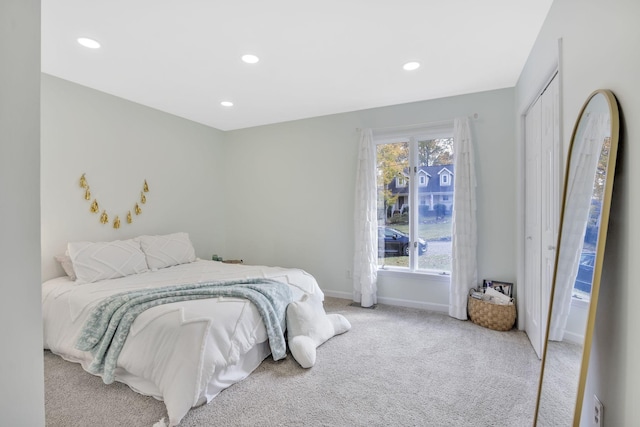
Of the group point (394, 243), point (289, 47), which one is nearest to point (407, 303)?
point (394, 243)

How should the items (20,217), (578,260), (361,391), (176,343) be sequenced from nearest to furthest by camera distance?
(20,217)
(578,260)
(176,343)
(361,391)

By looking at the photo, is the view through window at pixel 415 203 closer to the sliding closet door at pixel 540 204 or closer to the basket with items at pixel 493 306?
the basket with items at pixel 493 306

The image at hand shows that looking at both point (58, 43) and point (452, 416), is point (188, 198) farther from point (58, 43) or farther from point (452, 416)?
point (452, 416)

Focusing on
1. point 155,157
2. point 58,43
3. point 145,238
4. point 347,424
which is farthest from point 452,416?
point 155,157

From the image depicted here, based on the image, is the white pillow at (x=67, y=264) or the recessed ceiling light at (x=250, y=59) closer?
the recessed ceiling light at (x=250, y=59)

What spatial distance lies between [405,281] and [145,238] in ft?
10.2

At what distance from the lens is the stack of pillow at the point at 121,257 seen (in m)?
2.95

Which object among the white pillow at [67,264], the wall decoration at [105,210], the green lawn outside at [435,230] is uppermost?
the wall decoration at [105,210]

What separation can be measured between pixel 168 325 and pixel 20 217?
4.35 feet

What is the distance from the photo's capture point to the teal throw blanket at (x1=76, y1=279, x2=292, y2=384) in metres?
2.12

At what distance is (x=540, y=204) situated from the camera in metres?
2.53

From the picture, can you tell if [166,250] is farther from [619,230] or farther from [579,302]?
[619,230]

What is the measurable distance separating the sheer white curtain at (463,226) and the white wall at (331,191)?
132 mm

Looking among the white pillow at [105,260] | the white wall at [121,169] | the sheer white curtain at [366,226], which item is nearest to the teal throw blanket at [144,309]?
the white pillow at [105,260]
